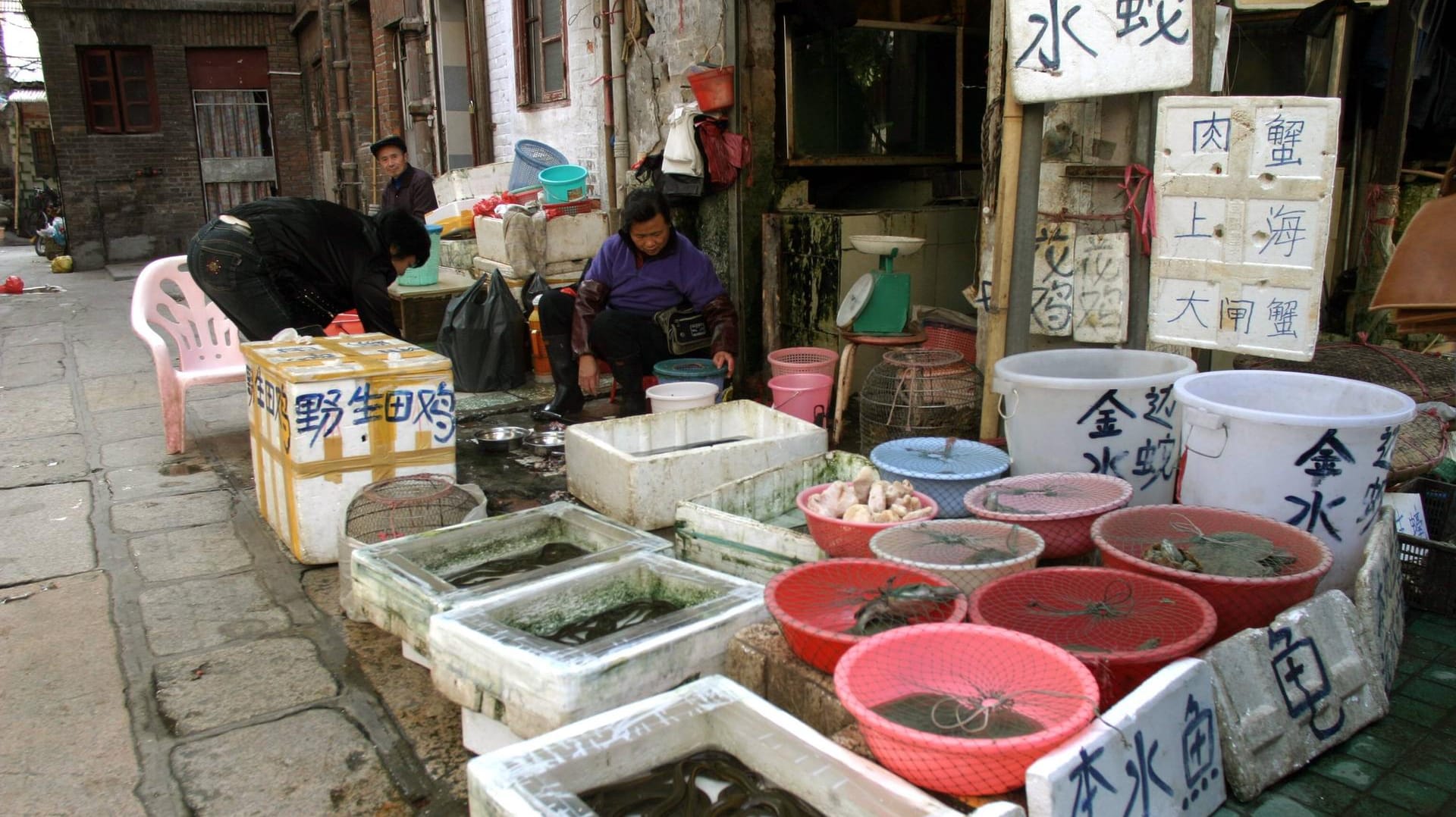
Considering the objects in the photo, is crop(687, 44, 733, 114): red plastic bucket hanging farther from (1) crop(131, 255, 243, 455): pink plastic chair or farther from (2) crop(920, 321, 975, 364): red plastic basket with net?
(1) crop(131, 255, 243, 455): pink plastic chair

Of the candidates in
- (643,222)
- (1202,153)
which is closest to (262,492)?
(643,222)

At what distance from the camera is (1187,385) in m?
3.42

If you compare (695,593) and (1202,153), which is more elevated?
(1202,153)

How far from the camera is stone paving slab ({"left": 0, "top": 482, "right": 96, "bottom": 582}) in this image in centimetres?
421

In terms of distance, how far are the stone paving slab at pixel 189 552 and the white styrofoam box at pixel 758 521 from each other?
2023 millimetres

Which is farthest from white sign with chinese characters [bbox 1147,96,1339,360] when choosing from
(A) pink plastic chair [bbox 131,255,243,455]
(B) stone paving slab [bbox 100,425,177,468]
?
(B) stone paving slab [bbox 100,425,177,468]

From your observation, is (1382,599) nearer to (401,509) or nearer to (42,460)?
(401,509)

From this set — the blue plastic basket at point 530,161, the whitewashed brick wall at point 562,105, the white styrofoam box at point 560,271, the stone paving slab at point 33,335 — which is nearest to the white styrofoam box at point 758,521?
the white styrofoam box at point 560,271

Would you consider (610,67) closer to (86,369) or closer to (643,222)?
(643,222)

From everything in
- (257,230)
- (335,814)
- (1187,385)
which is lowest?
(335,814)

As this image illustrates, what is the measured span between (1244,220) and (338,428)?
11.7ft

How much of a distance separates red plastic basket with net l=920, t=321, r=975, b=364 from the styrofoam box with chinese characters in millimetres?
2694

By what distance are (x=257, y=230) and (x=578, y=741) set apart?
4370 mm

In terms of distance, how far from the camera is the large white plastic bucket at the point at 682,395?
5.16 metres
